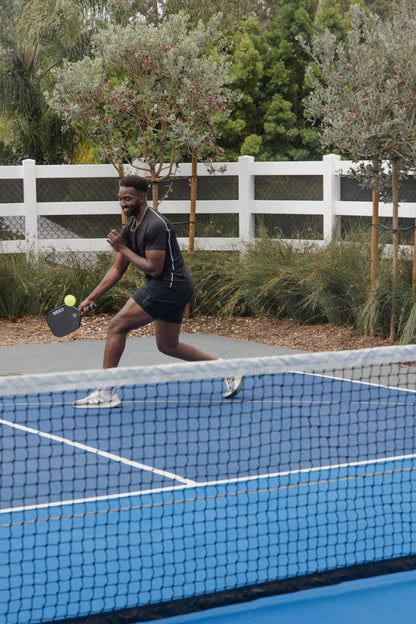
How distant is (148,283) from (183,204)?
6.13 meters

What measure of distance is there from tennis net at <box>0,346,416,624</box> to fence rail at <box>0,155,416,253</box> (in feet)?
19.3

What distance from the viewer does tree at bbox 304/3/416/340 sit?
359 inches

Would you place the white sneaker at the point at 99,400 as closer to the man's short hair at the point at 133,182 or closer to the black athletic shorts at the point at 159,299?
the black athletic shorts at the point at 159,299

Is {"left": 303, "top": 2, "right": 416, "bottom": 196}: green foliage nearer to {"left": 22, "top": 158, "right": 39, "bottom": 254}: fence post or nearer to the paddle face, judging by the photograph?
the paddle face

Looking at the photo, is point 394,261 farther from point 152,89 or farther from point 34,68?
point 34,68

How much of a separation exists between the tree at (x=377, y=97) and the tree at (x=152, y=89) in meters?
2.30

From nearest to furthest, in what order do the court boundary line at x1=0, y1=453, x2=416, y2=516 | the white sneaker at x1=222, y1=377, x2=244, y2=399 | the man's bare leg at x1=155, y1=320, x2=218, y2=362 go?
the court boundary line at x1=0, y1=453, x2=416, y2=516
the man's bare leg at x1=155, y1=320, x2=218, y2=362
the white sneaker at x1=222, y1=377, x2=244, y2=399

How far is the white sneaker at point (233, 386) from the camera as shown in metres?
7.34

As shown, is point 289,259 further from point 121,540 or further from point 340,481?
point 121,540

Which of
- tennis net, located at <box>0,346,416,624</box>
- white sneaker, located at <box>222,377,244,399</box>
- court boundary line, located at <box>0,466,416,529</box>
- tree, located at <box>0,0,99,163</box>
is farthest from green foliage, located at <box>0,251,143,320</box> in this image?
tree, located at <box>0,0,99,163</box>

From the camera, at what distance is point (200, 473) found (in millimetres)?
5508

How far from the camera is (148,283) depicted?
679cm

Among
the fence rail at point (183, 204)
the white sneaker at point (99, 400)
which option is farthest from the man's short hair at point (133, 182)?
the fence rail at point (183, 204)

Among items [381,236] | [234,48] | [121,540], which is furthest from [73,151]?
[121,540]
